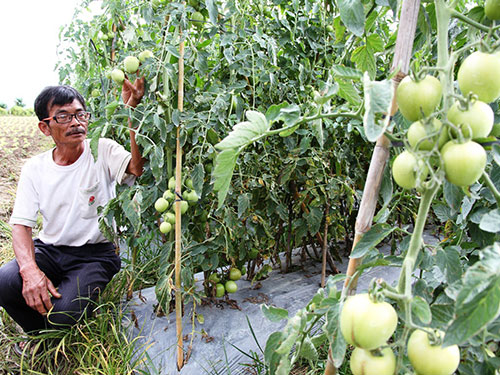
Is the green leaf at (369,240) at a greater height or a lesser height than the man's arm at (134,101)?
lesser

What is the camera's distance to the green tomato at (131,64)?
4.30ft

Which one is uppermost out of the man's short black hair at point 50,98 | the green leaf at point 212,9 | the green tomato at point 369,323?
the green leaf at point 212,9

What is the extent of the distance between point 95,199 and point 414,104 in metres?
1.69

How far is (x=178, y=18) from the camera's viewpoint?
4.10 feet

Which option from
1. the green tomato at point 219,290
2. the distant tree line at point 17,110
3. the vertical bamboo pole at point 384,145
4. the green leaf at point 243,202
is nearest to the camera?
the vertical bamboo pole at point 384,145

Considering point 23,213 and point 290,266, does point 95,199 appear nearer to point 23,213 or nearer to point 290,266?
point 23,213

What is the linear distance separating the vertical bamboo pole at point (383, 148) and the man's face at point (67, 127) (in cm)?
151

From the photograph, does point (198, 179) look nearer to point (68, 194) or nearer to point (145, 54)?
point (145, 54)

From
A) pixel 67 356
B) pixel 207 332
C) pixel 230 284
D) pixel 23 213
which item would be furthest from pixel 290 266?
pixel 23 213

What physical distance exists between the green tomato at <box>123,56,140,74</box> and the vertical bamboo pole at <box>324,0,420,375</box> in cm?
101

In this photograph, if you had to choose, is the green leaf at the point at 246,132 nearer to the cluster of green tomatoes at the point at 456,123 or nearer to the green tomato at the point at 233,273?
the cluster of green tomatoes at the point at 456,123

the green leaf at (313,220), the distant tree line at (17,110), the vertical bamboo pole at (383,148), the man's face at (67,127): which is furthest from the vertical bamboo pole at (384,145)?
the distant tree line at (17,110)

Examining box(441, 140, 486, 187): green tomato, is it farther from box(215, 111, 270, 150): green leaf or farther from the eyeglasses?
the eyeglasses

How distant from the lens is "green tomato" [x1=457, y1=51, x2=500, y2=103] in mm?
393
